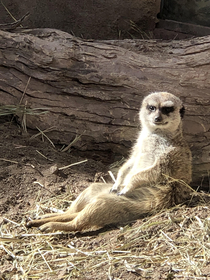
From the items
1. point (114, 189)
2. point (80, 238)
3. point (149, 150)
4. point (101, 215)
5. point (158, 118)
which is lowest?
point (80, 238)

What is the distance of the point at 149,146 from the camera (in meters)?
3.04

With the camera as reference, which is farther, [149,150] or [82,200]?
[149,150]

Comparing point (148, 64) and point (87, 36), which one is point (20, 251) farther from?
point (87, 36)

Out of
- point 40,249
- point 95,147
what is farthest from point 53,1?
point 40,249

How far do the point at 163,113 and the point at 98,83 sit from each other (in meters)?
0.85

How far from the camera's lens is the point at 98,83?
3.56 metres

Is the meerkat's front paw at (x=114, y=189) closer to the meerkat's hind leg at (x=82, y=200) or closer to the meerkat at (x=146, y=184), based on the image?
the meerkat at (x=146, y=184)

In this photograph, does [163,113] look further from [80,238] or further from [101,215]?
[80,238]

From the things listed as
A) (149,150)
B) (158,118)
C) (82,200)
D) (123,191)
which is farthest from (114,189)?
(158,118)

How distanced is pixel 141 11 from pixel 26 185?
265 centimetres

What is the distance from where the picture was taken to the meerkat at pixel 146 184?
102 inches

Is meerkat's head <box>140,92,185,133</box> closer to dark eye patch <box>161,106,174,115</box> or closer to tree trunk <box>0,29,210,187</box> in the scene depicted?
dark eye patch <box>161,106,174,115</box>

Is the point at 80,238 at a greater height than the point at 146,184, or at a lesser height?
lesser

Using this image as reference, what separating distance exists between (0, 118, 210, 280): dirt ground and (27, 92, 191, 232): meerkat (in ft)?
0.28
